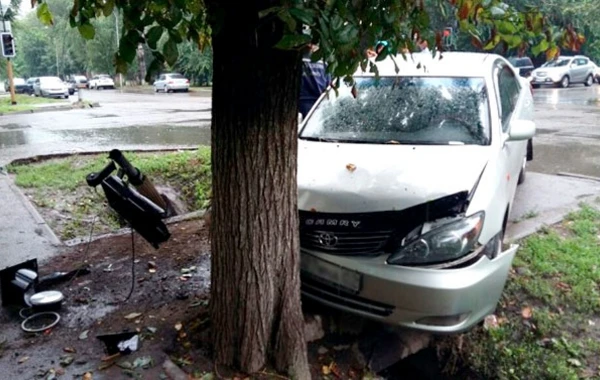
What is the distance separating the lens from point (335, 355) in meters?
3.40

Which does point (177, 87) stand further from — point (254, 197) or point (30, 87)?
point (254, 197)

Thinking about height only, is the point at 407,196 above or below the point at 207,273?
above

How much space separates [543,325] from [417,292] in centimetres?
146

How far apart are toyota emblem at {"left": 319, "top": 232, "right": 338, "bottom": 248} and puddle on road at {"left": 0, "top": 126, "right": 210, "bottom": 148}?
835 centimetres

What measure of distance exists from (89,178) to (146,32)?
1.96 meters

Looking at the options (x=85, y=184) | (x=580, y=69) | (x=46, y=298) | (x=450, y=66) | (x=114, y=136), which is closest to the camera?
(x=46, y=298)

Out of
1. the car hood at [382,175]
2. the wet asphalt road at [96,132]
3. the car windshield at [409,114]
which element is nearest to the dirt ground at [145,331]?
the car hood at [382,175]

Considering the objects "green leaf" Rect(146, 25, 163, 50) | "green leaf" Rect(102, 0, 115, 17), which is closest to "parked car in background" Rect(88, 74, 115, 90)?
"green leaf" Rect(102, 0, 115, 17)

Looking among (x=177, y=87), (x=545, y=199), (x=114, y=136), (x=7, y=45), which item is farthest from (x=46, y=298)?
(x=177, y=87)

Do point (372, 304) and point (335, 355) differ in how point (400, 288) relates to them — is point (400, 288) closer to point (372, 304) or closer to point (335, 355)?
point (372, 304)

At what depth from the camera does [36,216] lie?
584cm

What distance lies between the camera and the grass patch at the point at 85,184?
6094mm

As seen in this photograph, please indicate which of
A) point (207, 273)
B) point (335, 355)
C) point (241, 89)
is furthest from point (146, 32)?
point (207, 273)

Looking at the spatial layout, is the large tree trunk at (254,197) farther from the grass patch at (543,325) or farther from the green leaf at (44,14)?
the grass patch at (543,325)
